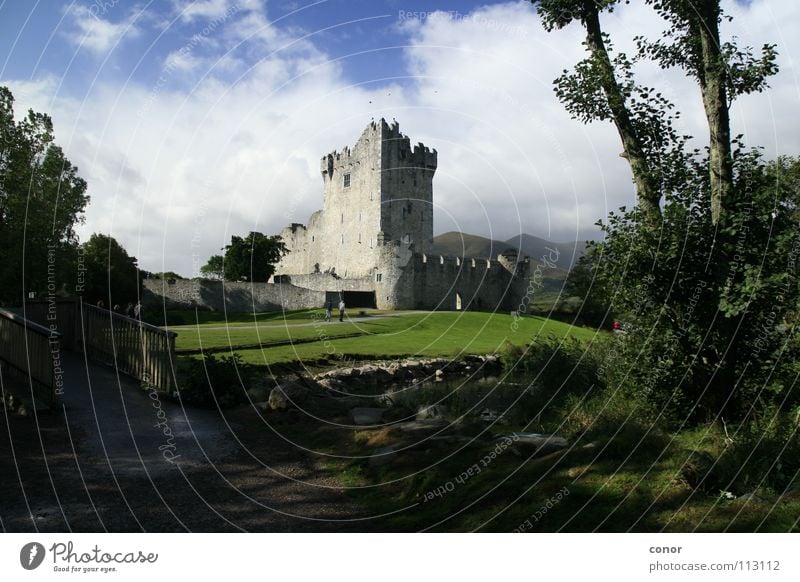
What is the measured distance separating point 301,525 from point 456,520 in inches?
61.4

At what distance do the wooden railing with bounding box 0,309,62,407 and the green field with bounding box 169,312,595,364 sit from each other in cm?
704

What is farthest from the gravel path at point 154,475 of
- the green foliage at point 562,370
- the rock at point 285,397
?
the green foliage at point 562,370

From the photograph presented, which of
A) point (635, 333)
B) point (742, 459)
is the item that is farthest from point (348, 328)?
point (742, 459)

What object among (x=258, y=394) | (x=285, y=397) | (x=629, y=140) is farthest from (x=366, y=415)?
(x=629, y=140)

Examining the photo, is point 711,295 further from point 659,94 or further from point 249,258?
point 249,258

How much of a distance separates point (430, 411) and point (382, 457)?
4.02 meters

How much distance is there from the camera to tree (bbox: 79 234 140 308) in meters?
38.1

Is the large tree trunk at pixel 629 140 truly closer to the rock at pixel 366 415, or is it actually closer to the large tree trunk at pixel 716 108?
the large tree trunk at pixel 716 108

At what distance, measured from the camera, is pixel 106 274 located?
3834cm

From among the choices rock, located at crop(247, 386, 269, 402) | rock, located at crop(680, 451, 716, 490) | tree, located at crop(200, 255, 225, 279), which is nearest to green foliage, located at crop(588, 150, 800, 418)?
rock, located at crop(680, 451, 716, 490)

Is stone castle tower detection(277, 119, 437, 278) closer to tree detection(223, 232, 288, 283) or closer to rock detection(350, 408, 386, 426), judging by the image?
tree detection(223, 232, 288, 283)

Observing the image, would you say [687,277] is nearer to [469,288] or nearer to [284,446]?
[284,446]

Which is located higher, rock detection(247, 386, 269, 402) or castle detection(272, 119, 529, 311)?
castle detection(272, 119, 529, 311)

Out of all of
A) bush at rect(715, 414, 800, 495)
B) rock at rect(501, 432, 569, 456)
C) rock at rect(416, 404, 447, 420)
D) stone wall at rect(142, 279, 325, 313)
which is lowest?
rock at rect(416, 404, 447, 420)
